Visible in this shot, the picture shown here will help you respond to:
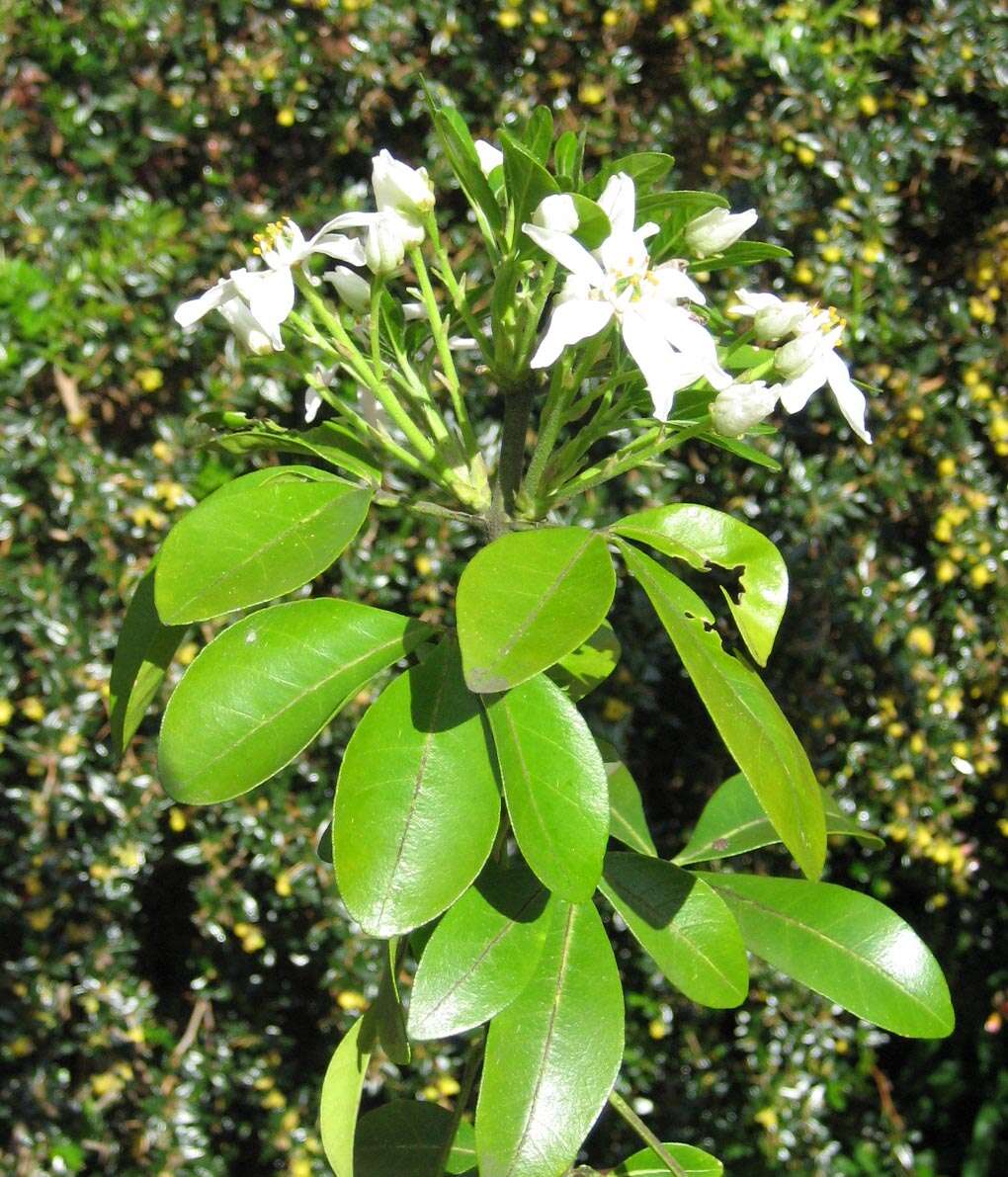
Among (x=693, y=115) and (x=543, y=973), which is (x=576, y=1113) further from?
(x=693, y=115)

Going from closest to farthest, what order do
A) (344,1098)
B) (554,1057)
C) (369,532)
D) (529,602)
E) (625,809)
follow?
(529,602) < (554,1057) < (344,1098) < (625,809) < (369,532)

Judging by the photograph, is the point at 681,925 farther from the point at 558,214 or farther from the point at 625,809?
the point at 558,214

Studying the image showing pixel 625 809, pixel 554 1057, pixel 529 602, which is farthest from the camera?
pixel 625 809

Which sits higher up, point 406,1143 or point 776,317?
point 776,317

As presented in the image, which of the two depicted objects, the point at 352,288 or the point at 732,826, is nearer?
the point at 352,288

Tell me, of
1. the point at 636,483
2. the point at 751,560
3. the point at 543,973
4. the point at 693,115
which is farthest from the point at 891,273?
the point at 543,973

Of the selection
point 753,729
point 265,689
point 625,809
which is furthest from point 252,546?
point 625,809

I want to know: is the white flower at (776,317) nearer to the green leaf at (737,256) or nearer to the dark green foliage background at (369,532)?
the green leaf at (737,256)
